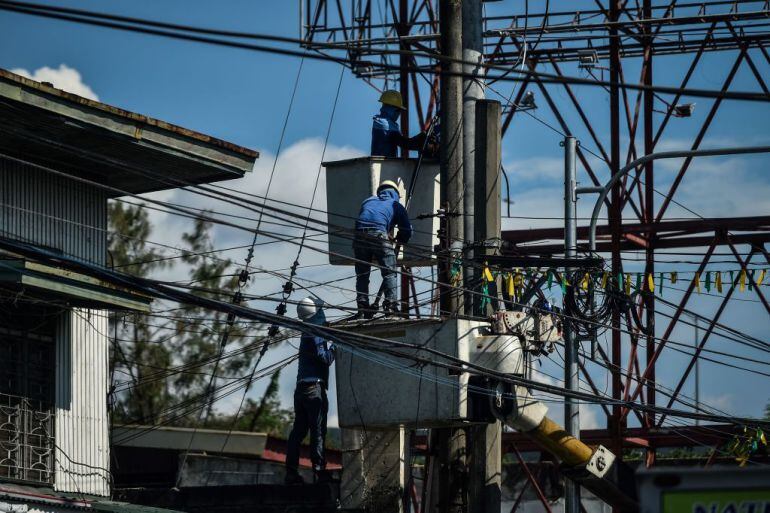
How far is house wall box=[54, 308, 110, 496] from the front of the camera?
18578 mm

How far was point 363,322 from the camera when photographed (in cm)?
1812

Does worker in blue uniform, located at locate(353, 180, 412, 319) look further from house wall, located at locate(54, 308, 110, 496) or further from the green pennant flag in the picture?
house wall, located at locate(54, 308, 110, 496)

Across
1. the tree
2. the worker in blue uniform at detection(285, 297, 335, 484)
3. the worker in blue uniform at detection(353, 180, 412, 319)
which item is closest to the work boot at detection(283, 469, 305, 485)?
the worker in blue uniform at detection(285, 297, 335, 484)

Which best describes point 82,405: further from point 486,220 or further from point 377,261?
point 486,220

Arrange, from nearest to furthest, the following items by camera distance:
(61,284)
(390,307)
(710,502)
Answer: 1. (710,502)
2. (61,284)
3. (390,307)

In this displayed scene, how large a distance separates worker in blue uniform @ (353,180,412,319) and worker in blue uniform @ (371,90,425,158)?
1.43 metres

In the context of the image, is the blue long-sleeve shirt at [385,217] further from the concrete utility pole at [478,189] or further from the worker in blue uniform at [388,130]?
the worker in blue uniform at [388,130]

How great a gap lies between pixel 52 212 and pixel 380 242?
4015 millimetres

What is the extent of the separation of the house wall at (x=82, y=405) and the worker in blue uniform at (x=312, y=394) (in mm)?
2389

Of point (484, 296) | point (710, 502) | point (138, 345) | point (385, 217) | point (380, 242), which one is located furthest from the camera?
point (138, 345)

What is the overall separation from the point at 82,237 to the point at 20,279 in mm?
1811

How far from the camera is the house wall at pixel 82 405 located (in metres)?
18.6

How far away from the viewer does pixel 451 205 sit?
1831 centimetres

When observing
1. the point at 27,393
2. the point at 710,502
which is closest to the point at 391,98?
the point at 27,393
